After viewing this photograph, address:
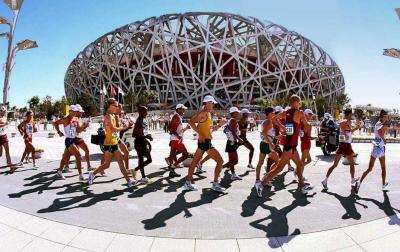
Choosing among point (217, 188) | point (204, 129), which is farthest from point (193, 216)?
point (204, 129)

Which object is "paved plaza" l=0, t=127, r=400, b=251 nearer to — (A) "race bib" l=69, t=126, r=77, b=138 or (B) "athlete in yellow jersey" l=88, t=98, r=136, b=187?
(B) "athlete in yellow jersey" l=88, t=98, r=136, b=187

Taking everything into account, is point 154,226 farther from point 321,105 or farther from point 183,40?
point 321,105

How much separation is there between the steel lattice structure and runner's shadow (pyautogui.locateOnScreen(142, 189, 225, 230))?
56767 mm

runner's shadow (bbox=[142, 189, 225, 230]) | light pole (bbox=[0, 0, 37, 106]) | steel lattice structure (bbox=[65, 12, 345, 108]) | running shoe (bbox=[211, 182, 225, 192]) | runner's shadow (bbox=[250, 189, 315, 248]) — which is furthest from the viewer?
steel lattice structure (bbox=[65, 12, 345, 108])

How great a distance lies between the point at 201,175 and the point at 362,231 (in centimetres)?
430

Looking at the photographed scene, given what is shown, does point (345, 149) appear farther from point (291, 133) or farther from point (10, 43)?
point (10, 43)

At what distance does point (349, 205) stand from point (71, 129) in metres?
5.88

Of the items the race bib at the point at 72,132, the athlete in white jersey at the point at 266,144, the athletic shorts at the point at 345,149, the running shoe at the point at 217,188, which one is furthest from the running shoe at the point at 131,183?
the athletic shorts at the point at 345,149

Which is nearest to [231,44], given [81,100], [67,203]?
[81,100]

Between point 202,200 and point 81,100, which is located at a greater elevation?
point 81,100

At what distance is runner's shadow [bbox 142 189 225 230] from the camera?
446 cm

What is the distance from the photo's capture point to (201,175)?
7887 millimetres

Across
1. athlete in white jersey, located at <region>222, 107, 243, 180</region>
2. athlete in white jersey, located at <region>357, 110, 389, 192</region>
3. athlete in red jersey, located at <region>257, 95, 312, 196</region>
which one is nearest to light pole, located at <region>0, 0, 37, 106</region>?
athlete in white jersey, located at <region>222, 107, 243, 180</region>

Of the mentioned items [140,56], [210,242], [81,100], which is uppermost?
[140,56]
